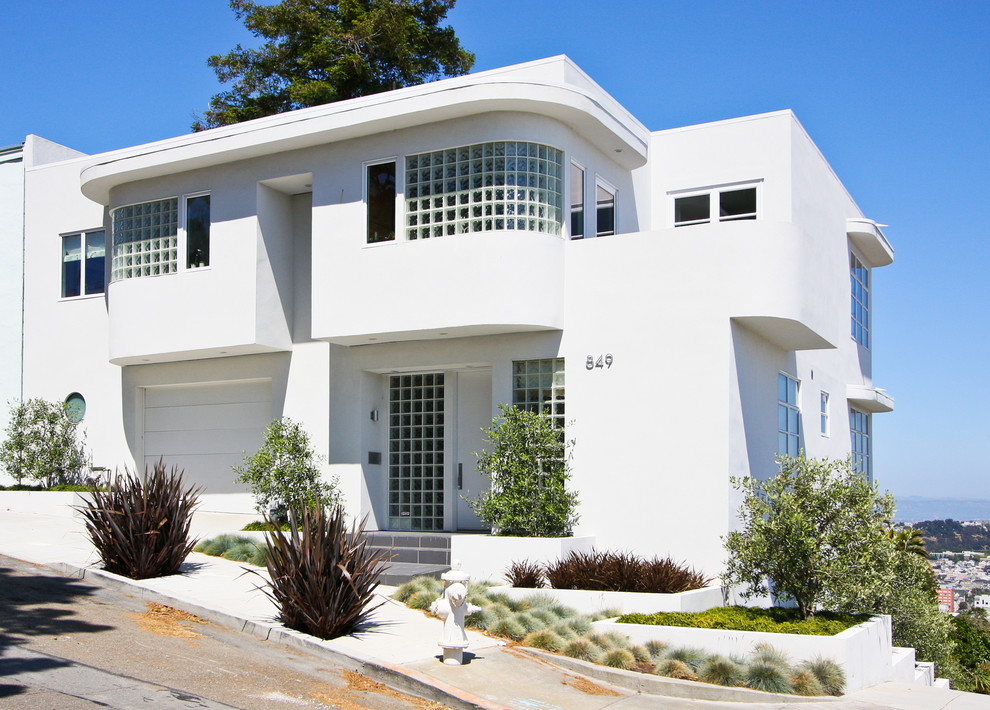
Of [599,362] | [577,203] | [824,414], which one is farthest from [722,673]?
[824,414]

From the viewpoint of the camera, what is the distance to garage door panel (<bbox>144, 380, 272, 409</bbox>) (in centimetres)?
1870

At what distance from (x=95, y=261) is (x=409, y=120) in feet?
29.0

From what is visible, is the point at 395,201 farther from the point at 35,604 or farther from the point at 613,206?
the point at 35,604

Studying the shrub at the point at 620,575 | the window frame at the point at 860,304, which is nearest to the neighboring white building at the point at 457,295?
the shrub at the point at 620,575

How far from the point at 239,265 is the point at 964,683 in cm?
1560

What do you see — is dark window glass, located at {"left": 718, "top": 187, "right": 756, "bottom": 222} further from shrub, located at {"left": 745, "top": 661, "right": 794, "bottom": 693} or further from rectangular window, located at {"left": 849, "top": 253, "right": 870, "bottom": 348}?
shrub, located at {"left": 745, "top": 661, "right": 794, "bottom": 693}

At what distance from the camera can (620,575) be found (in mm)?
12961

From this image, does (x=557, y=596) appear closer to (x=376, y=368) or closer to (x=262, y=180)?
(x=376, y=368)

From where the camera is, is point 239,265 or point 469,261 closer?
point 469,261

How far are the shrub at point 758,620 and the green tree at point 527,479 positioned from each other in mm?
2543

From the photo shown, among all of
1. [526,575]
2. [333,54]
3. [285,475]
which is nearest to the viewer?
[526,575]

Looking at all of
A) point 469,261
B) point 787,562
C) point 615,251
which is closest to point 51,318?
point 469,261

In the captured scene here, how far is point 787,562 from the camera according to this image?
1161 centimetres

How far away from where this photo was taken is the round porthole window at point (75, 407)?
2045 cm
